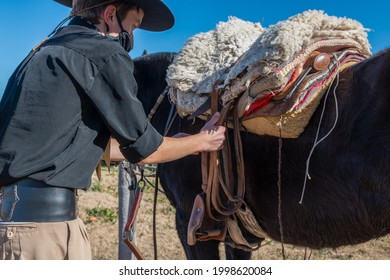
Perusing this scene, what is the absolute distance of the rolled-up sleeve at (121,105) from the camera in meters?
1.90

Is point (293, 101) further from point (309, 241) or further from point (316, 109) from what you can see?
point (309, 241)

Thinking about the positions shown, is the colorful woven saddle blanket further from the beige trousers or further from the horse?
the beige trousers

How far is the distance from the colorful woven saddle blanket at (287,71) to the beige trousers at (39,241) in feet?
3.70

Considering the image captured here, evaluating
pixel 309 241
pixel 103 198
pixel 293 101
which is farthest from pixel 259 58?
pixel 103 198

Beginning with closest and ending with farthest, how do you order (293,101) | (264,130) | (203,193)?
1. (293,101)
2. (264,130)
3. (203,193)

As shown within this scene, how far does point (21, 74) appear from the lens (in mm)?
1963

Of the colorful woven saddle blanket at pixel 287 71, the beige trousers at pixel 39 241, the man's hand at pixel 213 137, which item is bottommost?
the beige trousers at pixel 39 241

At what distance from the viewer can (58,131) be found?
1.89 meters

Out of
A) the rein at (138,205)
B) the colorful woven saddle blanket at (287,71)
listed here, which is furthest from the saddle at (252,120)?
the rein at (138,205)

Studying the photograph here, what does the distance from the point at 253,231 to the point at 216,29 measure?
1.30m

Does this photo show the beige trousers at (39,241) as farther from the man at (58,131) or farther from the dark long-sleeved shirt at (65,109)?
the dark long-sleeved shirt at (65,109)

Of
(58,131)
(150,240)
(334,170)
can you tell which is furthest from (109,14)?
(150,240)

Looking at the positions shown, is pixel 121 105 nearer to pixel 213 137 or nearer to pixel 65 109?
pixel 65 109

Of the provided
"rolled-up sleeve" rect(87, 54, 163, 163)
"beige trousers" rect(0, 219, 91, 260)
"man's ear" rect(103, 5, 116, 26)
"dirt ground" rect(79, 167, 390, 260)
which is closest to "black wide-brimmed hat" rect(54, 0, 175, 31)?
"man's ear" rect(103, 5, 116, 26)
